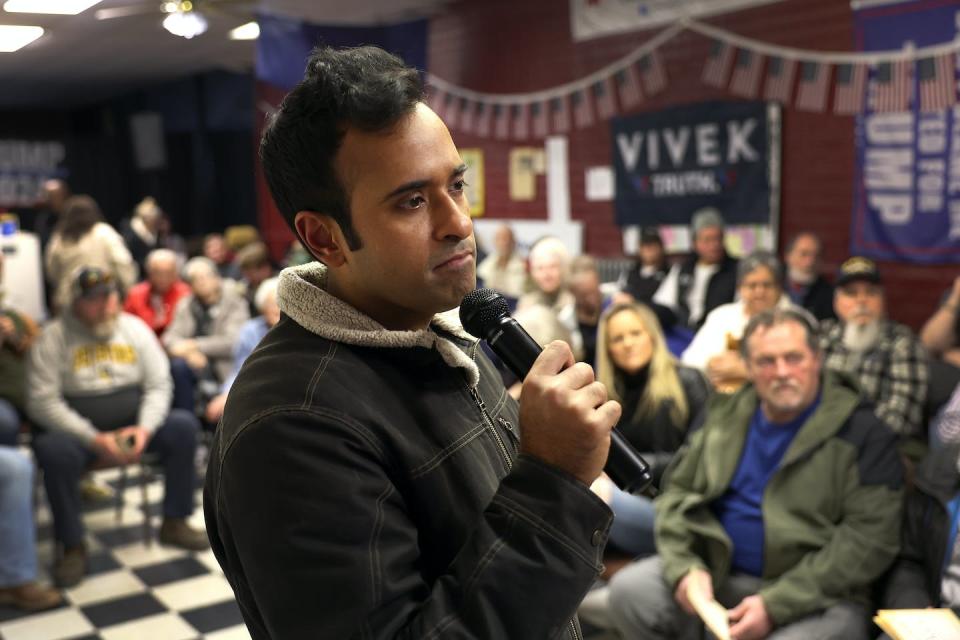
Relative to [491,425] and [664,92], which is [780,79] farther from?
[491,425]

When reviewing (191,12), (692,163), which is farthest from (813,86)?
(191,12)

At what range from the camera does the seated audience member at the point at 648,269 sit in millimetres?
5797

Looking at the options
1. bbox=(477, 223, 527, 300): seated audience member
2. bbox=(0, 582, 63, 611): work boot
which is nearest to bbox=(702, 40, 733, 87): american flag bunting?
bbox=(477, 223, 527, 300): seated audience member

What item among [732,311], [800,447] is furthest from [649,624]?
[732,311]

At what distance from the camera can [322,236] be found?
86 cm

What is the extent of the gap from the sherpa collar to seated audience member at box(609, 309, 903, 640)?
1.66m

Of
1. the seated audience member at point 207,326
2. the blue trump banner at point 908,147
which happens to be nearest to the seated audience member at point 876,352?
the blue trump banner at point 908,147

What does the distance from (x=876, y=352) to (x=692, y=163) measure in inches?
101

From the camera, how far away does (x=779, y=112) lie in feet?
17.8

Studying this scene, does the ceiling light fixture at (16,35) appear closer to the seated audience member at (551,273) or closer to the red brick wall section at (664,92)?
the red brick wall section at (664,92)

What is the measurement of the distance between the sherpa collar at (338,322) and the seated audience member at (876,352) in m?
2.66

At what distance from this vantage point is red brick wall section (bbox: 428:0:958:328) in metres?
5.07

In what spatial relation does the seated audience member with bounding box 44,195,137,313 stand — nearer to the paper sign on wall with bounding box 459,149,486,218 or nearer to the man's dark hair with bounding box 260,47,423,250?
the paper sign on wall with bounding box 459,149,486,218

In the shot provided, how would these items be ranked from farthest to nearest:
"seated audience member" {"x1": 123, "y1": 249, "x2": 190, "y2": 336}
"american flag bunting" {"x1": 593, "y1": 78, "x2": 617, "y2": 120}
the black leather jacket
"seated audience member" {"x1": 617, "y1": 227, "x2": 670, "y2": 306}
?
"american flag bunting" {"x1": 593, "y1": 78, "x2": 617, "y2": 120}
"seated audience member" {"x1": 617, "y1": 227, "x2": 670, "y2": 306}
"seated audience member" {"x1": 123, "y1": 249, "x2": 190, "y2": 336}
the black leather jacket
